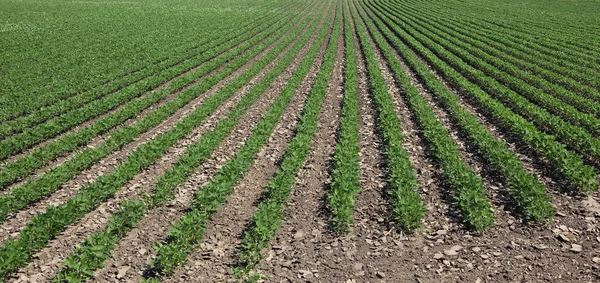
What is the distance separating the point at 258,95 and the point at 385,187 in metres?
9.63

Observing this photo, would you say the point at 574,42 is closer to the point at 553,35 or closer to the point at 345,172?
the point at 553,35

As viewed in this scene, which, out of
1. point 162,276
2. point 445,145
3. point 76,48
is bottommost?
point 162,276

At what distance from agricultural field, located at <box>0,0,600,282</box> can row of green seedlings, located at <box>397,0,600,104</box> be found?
0.15 metres

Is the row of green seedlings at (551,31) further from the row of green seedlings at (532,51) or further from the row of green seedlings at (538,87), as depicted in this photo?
the row of green seedlings at (538,87)

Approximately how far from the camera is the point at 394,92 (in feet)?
58.5

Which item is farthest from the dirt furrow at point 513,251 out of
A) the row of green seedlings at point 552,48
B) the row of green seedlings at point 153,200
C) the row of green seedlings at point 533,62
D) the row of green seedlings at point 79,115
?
the row of green seedlings at point 552,48

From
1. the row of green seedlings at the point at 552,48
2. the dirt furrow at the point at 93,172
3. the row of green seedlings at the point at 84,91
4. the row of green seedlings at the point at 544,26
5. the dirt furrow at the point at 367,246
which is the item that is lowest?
the dirt furrow at the point at 367,246

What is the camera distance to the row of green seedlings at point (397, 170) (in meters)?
7.91

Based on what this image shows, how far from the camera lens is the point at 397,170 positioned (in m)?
9.56

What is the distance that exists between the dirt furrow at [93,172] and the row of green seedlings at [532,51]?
17.7 m

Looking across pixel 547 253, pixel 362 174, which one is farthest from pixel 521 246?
pixel 362 174

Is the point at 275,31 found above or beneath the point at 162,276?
above

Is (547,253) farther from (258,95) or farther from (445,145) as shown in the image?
(258,95)

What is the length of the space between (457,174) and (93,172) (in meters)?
10.3
